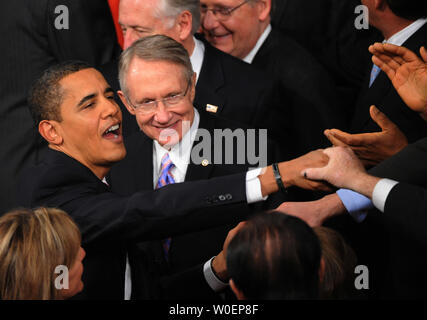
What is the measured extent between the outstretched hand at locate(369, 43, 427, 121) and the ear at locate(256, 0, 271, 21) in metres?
1.15

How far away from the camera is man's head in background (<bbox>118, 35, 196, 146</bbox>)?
10.7ft

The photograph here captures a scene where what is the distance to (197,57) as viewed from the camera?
3.91 metres

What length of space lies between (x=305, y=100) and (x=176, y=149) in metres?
1.09

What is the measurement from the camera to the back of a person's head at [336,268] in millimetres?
2373

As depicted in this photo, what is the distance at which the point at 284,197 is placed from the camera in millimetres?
3279

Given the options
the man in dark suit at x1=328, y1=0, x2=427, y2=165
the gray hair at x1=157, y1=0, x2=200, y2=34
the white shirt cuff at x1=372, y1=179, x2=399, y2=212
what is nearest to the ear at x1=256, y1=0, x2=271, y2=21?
the gray hair at x1=157, y1=0, x2=200, y2=34

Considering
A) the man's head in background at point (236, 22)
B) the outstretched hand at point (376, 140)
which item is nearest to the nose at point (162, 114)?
the outstretched hand at point (376, 140)

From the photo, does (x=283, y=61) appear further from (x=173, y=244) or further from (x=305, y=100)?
(x=173, y=244)

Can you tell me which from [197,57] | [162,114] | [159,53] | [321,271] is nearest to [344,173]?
[321,271]

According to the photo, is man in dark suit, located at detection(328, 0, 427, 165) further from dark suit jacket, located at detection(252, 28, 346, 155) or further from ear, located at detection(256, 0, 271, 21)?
ear, located at detection(256, 0, 271, 21)

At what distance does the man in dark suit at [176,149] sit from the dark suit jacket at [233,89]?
41 centimetres

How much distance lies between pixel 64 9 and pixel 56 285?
1.89 m

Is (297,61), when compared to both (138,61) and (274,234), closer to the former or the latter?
(138,61)
